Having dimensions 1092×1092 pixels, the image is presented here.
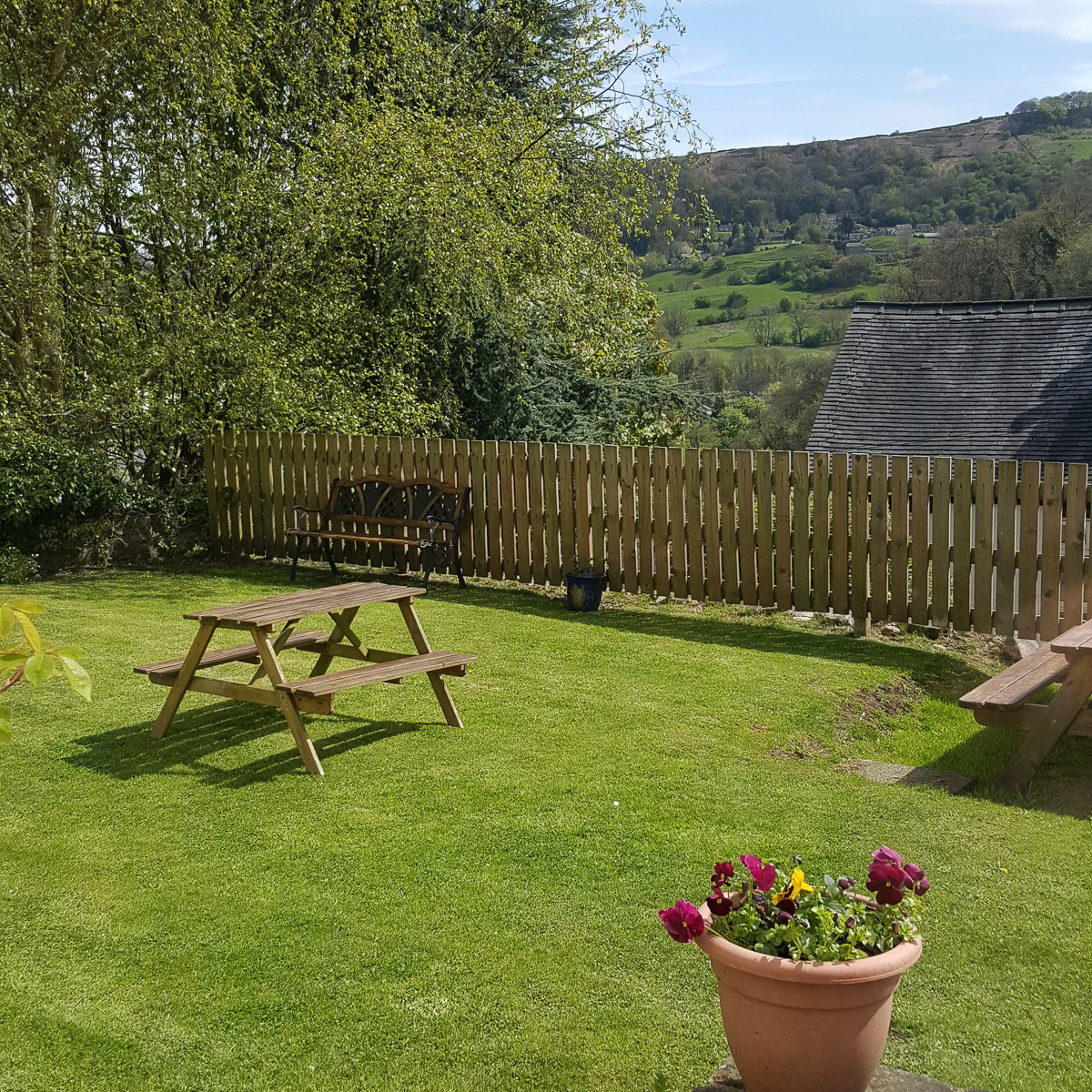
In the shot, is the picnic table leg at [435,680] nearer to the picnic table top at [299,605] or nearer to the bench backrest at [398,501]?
the picnic table top at [299,605]

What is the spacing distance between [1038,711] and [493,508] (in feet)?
24.0

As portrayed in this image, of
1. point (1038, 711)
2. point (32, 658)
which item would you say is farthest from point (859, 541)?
point (32, 658)

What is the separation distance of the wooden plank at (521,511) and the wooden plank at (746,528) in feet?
8.20

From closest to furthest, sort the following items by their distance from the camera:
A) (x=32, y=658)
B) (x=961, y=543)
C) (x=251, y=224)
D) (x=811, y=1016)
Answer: (x=32, y=658) → (x=811, y=1016) → (x=961, y=543) → (x=251, y=224)

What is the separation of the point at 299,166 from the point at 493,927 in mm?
11877

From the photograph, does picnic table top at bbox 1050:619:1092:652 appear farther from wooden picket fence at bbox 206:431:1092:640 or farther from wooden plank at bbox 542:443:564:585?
wooden plank at bbox 542:443:564:585

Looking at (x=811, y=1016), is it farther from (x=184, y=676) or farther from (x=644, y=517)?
(x=644, y=517)

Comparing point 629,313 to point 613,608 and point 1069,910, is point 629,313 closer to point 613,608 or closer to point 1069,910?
point 613,608

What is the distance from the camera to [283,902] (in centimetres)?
484

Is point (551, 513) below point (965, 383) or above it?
below

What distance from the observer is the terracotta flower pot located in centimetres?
297

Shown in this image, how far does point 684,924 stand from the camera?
3.13m

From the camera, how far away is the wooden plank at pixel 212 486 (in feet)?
48.3

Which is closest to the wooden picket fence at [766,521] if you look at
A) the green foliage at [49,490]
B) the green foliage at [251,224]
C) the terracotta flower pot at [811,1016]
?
the green foliage at [251,224]
